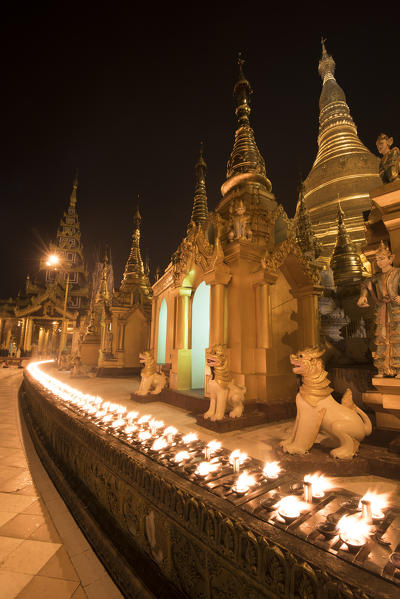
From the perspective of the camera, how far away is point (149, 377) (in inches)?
315

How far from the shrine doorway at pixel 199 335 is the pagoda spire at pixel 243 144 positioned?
4.13 m

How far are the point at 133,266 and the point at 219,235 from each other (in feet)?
36.8

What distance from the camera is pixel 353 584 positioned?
4.11 feet

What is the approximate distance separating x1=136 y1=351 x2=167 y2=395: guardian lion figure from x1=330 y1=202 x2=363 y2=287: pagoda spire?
8.32m

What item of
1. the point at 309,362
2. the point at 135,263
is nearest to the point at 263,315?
the point at 309,362

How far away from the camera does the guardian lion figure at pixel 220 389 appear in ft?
17.3

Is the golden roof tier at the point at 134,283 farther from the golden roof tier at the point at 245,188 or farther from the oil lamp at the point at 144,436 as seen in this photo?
the oil lamp at the point at 144,436

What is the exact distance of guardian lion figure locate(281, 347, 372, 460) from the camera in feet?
11.1

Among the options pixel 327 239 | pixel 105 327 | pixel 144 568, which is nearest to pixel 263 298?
pixel 144 568

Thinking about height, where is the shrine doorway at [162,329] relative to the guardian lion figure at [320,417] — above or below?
above

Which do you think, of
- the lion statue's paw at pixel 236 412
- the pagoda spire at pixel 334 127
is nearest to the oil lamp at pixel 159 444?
the lion statue's paw at pixel 236 412

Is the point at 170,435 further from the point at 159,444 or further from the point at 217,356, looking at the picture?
the point at 217,356

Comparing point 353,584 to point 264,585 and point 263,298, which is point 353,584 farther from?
point 263,298

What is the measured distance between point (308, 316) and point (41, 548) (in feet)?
22.1
